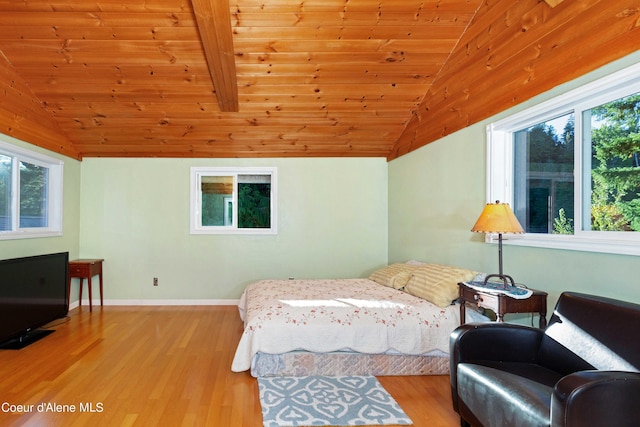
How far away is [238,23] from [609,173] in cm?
292

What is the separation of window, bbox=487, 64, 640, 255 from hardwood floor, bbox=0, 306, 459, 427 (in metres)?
1.40

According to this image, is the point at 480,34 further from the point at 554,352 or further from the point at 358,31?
the point at 554,352

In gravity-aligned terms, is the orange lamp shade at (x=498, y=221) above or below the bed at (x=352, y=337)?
above

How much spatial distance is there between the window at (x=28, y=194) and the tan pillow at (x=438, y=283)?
4.03 meters

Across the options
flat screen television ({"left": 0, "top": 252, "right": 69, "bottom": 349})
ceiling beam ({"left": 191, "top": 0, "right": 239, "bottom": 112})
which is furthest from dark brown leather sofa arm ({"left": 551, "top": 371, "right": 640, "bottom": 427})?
flat screen television ({"left": 0, "top": 252, "right": 69, "bottom": 349})

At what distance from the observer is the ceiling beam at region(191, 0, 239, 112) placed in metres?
2.23

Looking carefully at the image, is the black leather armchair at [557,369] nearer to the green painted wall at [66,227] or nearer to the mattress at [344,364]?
the mattress at [344,364]

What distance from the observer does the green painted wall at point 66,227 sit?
3719mm

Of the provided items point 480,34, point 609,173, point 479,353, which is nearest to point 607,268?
point 609,173

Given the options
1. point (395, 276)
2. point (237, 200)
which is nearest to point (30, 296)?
point (237, 200)

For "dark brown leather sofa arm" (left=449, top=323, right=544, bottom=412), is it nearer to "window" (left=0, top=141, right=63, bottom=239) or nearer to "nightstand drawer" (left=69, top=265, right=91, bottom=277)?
"window" (left=0, top=141, right=63, bottom=239)

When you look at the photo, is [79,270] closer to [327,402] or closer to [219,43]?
[219,43]

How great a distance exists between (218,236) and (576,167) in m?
4.15

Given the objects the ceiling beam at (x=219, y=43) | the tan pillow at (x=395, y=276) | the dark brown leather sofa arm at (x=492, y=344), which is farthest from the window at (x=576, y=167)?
the ceiling beam at (x=219, y=43)
